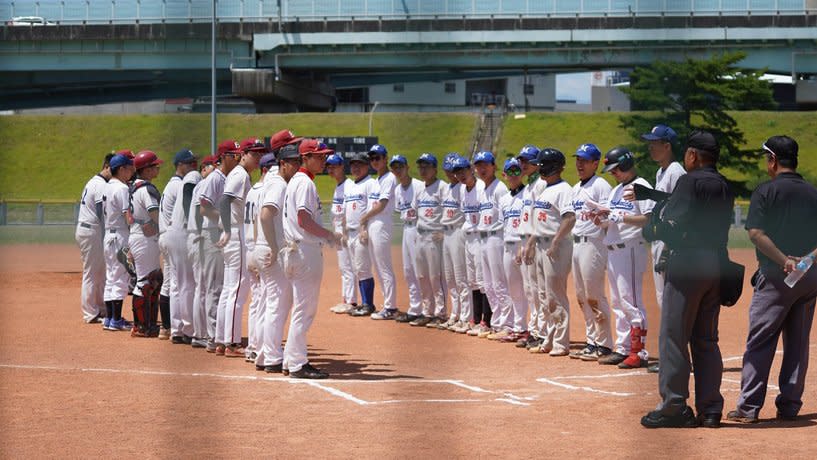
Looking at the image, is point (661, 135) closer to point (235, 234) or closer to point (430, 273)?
point (235, 234)

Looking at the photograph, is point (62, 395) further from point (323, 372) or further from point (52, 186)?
point (52, 186)

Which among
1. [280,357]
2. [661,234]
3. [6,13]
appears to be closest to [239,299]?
[280,357]

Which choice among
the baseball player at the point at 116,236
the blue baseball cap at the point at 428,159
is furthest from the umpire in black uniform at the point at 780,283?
the baseball player at the point at 116,236

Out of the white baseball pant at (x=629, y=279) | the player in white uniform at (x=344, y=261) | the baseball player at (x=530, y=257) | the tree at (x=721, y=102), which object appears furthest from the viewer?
the tree at (x=721, y=102)

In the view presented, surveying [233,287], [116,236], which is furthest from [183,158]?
[233,287]

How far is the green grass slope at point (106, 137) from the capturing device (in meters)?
36.5

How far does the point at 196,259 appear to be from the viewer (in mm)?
10602

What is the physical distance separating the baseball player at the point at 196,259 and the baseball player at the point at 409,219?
264cm

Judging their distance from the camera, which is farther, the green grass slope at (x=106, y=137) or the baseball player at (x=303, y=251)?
the green grass slope at (x=106, y=137)

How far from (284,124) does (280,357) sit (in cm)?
3445

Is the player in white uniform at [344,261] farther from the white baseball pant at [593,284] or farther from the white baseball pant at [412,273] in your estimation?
the white baseball pant at [593,284]

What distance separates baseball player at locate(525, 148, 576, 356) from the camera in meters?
9.94

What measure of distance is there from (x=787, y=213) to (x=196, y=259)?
5.77 metres

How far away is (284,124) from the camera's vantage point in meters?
42.9
